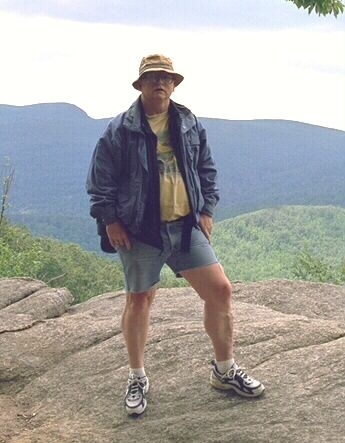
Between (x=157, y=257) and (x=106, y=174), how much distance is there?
0.81m

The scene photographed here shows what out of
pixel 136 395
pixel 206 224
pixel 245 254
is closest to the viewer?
pixel 206 224

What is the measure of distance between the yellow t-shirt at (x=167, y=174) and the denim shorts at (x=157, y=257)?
13 cm

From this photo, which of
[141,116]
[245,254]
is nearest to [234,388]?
[141,116]

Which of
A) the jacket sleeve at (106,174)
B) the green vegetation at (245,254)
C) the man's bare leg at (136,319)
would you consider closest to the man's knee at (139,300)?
the man's bare leg at (136,319)

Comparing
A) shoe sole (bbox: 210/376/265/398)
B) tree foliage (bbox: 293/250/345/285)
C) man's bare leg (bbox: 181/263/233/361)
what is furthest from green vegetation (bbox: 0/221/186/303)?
man's bare leg (bbox: 181/263/233/361)

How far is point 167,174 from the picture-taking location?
627 cm

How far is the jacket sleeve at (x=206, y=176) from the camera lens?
664 centimetres

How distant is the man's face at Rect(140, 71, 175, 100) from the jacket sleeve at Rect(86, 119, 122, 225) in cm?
38

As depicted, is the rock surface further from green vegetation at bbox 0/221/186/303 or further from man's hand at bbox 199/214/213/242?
green vegetation at bbox 0/221/186/303

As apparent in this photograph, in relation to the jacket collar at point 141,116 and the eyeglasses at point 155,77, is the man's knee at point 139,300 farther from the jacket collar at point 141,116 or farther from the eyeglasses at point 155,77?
the eyeglasses at point 155,77

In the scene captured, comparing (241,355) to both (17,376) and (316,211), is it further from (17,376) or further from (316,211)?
(316,211)

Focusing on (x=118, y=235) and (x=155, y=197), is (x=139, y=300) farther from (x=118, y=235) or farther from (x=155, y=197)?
(x=155, y=197)

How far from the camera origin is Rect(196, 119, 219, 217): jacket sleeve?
6641mm

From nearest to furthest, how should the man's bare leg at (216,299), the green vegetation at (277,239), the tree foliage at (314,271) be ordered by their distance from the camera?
the man's bare leg at (216,299)
the tree foliage at (314,271)
the green vegetation at (277,239)
